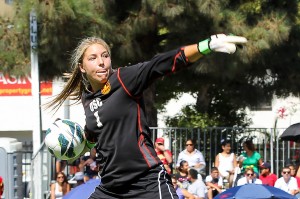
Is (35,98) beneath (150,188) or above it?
above

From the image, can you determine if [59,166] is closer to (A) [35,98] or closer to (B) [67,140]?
(A) [35,98]

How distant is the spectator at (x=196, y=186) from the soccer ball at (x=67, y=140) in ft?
20.6

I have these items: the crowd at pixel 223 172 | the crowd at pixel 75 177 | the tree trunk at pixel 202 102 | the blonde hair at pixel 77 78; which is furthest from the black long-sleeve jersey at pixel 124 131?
the tree trunk at pixel 202 102

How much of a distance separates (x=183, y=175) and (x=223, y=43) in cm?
835

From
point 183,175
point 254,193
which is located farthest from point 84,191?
point 183,175

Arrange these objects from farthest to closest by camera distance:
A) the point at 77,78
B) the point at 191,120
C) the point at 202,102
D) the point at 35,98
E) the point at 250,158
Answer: the point at 202,102
the point at 191,120
the point at 35,98
the point at 250,158
the point at 77,78

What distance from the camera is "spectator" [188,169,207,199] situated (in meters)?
12.4

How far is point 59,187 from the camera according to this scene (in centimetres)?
1317

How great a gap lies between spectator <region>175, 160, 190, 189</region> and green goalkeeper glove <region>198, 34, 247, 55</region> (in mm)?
7960

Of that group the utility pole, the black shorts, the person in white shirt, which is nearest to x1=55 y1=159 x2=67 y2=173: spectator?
the utility pole

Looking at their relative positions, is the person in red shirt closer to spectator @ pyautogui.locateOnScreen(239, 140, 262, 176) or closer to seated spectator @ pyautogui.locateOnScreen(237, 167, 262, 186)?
spectator @ pyautogui.locateOnScreen(239, 140, 262, 176)

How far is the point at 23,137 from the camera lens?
3734 centimetres

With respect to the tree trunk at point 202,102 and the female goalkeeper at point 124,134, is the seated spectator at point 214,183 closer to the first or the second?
the tree trunk at point 202,102

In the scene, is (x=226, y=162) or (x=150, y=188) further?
(x=226, y=162)
